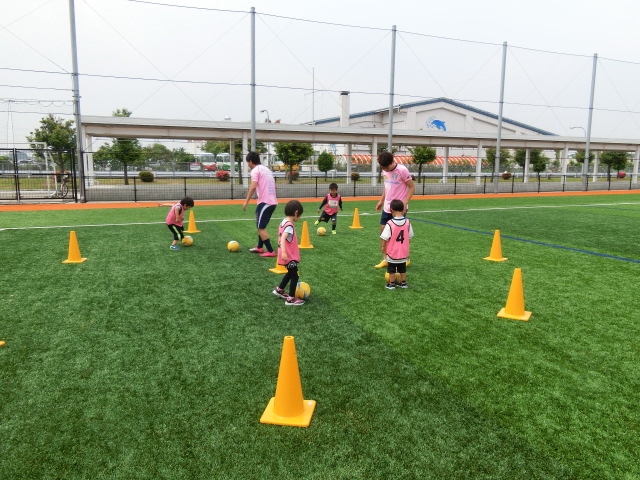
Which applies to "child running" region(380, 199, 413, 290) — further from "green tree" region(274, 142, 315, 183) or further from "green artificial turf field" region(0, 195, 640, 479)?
"green tree" region(274, 142, 315, 183)

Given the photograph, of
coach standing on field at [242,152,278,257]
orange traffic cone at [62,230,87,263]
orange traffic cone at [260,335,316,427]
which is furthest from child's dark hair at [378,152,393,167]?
orange traffic cone at [62,230,87,263]

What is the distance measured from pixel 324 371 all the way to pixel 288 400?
2.45ft

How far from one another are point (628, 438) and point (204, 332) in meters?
3.65

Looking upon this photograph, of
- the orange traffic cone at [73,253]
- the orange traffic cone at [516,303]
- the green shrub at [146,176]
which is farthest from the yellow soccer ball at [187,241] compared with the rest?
the green shrub at [146,176]

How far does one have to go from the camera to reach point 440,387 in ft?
11.5

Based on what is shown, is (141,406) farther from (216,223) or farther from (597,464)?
(216,223)

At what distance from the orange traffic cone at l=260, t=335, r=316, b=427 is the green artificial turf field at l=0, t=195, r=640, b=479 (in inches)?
3.9

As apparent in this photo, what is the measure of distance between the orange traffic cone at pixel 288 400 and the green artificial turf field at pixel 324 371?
0.10 meters

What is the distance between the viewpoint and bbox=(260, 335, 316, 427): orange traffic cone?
3.05m

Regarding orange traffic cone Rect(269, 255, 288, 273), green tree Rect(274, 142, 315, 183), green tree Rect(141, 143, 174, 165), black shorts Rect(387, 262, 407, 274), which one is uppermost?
green tree Rect(274, 142, 315, 183)

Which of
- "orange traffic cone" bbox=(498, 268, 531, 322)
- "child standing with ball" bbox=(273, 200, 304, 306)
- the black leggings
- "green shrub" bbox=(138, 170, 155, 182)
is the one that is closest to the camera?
"orange traffic cone" bbox=(498, 268, 531, 322)

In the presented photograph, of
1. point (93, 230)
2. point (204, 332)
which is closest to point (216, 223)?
point (93, 230)

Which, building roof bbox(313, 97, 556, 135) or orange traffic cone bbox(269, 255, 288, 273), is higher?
building roof bbox(313, 97, 556, 135)

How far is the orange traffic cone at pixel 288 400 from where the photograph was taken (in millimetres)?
3053
